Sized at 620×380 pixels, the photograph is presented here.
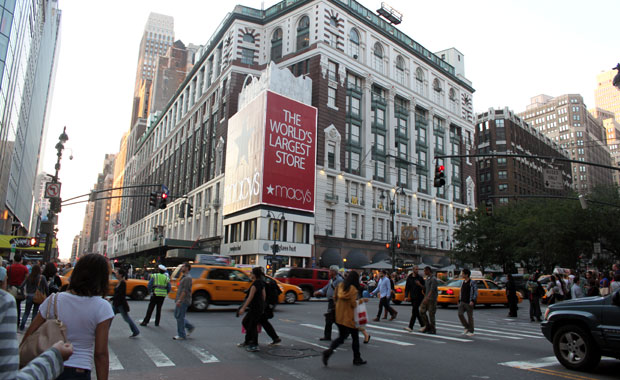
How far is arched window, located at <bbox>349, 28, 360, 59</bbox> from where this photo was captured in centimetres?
5852

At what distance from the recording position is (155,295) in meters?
12.7

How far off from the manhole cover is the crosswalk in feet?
1.27

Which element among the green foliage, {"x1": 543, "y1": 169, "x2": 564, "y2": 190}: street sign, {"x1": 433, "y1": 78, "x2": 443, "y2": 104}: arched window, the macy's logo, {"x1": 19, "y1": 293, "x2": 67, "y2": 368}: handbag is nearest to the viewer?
{"x1": 19, "y1": 293, "x2": 67, "y2": 368}: handbag

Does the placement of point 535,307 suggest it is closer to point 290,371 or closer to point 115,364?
point 290,371

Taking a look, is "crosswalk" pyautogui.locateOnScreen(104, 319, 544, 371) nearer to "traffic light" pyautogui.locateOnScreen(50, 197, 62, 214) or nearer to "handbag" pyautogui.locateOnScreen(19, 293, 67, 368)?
"handbag" pyautogui.locateOnScreen(19, 293, 67, 368)

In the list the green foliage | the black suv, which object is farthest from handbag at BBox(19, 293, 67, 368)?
the green foliage

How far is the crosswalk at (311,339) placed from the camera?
8.52 metres

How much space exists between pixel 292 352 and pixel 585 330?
5.49 metres

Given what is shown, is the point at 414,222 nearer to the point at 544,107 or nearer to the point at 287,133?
the point at 287,133

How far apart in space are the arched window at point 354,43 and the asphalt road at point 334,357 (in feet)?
166

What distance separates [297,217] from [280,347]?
124 ft

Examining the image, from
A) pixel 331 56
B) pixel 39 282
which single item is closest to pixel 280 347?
pixel 39 282

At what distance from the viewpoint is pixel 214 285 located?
1872cm

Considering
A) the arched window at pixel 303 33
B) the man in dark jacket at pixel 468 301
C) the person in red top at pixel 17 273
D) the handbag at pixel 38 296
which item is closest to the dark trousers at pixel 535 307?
the man in dark jacket at pixel 468 301
